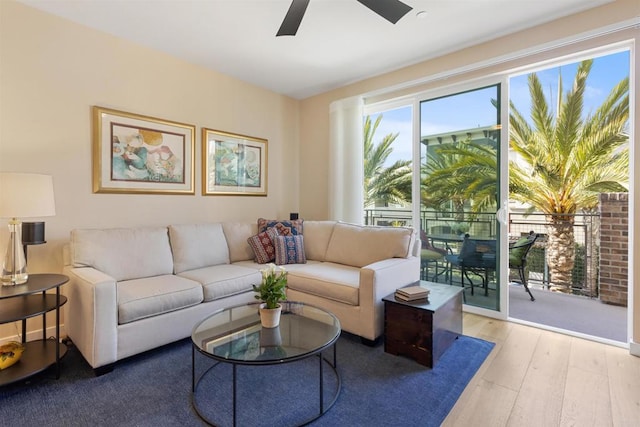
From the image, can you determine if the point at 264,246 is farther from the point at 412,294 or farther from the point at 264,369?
the point at 412,294

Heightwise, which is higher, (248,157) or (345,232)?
(248,157)

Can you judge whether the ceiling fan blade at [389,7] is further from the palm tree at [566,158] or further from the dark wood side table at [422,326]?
the palm tree at [566,158]

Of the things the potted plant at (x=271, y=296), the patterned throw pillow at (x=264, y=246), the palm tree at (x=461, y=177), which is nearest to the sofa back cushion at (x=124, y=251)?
the patterned throw pillow at (x=264, y=246)

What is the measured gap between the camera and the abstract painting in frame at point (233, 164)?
3.52 meters

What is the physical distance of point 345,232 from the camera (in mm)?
3289

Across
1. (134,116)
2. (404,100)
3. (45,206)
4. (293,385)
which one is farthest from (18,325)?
(404,100)

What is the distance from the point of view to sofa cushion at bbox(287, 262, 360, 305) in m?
2.47

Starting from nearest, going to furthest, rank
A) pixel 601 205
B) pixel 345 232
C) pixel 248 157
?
pixel 345 232
pixel 601 205
pixel 248 157

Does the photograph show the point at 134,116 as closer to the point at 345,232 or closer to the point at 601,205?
the point at 345,232

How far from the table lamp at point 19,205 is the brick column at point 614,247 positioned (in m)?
5.25

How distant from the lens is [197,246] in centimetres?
304

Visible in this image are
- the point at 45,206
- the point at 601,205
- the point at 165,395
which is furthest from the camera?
the point at 601,205

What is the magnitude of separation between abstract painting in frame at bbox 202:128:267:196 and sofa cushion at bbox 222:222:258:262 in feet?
1.54

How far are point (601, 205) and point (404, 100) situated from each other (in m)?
2.57
